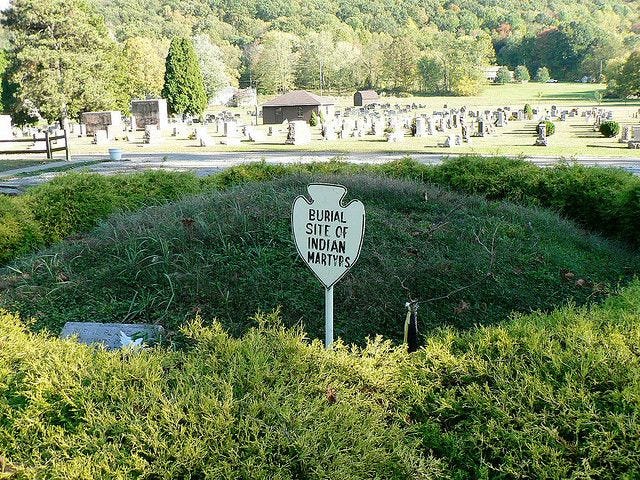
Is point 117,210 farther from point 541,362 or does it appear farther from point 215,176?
point 541,362

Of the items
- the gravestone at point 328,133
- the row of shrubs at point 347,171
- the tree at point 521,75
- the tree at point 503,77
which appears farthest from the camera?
the tree at point 521,75

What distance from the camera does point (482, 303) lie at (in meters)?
5.25

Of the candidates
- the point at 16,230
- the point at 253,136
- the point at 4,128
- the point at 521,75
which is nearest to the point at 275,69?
the point at 521,75

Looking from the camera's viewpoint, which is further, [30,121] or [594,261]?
[30,121]

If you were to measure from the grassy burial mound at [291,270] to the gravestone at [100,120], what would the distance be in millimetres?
31877

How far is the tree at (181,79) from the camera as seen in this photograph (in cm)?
4650

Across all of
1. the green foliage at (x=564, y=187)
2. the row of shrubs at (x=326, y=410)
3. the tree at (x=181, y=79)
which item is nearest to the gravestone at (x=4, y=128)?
the tree at (x=181, y=79)

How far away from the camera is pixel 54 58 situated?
1524 inches

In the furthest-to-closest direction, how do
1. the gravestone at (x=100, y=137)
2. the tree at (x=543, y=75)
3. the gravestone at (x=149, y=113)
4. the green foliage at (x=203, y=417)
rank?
1. the tree at (x=543, y=75)
2. the gravestone at (x=149, y=113)
3. the gravestone at (x=100, y=137)
4. the green foliage at (x=203, y=417)

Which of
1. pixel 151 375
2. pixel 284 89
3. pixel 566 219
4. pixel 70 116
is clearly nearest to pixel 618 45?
pixel 284 89

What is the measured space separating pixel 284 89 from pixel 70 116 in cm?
4714

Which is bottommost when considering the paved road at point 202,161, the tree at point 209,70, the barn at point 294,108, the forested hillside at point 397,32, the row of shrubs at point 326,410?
the row of shrubs at point 326,410

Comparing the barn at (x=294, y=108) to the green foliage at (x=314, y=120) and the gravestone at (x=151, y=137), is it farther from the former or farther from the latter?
the gravestone at (x=151, y=137)

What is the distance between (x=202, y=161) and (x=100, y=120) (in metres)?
17.9
